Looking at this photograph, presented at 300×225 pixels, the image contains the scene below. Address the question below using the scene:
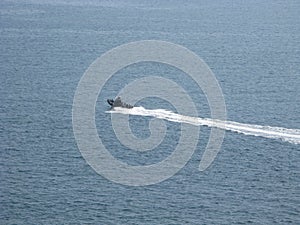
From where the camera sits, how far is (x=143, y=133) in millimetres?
90688

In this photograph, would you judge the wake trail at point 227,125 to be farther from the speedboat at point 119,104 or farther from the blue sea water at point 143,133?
the blue sea water at point 143,133

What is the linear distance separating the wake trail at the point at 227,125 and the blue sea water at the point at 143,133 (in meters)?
1.60

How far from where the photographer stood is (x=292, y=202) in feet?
237

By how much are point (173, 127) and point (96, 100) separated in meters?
16.9

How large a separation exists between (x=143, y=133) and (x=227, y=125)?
35.2 feet

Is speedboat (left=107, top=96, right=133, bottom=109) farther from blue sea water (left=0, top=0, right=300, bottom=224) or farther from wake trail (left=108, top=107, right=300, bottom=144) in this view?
blue sea water (left=0, top=0, right=300, bottom=224)

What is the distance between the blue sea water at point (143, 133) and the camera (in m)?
70.8

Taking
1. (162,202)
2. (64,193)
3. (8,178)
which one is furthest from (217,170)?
(8,178)

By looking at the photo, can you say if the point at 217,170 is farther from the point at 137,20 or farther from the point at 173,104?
the point at 137,20

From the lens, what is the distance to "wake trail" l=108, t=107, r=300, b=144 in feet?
294

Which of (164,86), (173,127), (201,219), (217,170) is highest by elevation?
(164,86)

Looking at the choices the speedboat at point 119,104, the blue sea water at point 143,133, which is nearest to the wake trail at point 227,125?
the speedboat at point 119,104

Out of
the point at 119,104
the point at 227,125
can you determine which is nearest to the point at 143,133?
the point at 119,104

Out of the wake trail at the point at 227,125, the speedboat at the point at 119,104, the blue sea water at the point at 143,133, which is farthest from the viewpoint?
the speedboat at the point at 119,104
